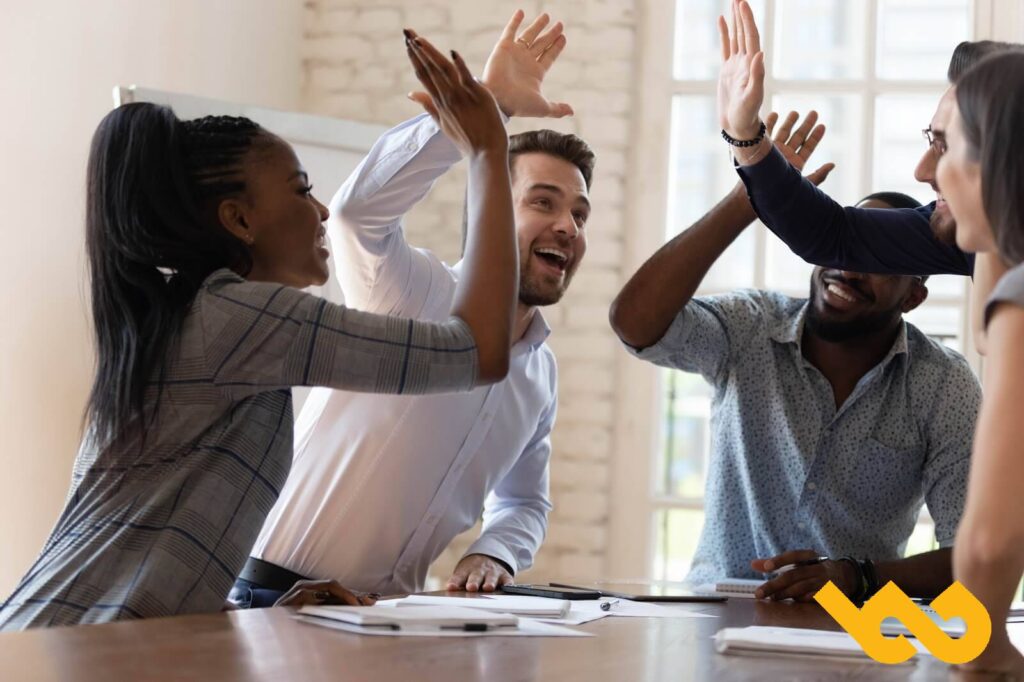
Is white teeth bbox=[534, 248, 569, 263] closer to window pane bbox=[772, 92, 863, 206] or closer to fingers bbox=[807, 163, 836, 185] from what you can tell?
fingers bbox=[807, 163, 836, 185]

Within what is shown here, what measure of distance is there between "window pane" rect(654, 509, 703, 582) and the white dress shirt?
197cm

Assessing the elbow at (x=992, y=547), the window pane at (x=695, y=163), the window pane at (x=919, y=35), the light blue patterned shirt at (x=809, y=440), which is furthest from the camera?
the window pane at (x=695, y=163)

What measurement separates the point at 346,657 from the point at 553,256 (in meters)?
1.53

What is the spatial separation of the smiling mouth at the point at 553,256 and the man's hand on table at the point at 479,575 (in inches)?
26.0

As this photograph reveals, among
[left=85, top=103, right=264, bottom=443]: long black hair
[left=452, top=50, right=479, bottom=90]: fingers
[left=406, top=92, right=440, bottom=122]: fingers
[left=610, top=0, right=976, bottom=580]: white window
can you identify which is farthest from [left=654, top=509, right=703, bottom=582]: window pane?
[left=85, top=103, right=264, bottom=443]: long black hair

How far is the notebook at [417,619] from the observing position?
1393mm

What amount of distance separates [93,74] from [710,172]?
2063 millimetres

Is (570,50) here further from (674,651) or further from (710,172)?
(674,651)

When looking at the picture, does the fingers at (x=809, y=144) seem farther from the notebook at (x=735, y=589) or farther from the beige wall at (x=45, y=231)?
the beige wall at (x=45, y=231)

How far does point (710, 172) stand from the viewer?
14.4 ft

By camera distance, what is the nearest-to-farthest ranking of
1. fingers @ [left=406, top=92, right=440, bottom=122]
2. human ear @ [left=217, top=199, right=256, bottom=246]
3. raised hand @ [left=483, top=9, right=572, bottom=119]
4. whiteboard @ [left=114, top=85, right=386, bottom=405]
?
human ear @ [left=217, top=199, right=256, bottom=246] → fingers @ [left=406, top=92, right=440, bottom=122] → raised hand @ [left=483, top=9, right=572, bottom=119] → whiteboard @ [left=114, top=85, right=386, bottom=405]

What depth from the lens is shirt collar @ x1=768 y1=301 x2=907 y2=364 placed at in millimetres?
2557

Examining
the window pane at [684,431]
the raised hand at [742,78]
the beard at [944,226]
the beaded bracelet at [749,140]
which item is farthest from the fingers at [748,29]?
the window pane at [684,431]

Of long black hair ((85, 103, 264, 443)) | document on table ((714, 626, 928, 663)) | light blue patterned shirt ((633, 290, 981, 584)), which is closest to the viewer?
document on table ((714, 626, 928, 663))
